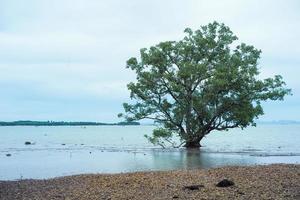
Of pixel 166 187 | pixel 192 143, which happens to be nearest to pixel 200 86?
pixel 192 143

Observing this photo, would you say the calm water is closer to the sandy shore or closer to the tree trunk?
the tree trunk

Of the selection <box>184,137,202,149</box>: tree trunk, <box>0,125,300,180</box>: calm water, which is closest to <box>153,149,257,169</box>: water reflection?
<box>0,125,300,180</box>: calm water

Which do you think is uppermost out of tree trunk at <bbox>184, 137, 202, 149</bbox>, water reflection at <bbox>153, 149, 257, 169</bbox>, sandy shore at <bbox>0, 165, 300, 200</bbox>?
tree trunk at <bbox>184, 137, 202, 149</bbox>

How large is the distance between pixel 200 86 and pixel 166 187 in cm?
3082

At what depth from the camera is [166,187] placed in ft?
64.3

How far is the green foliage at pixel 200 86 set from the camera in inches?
1903

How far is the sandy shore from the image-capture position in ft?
57.0

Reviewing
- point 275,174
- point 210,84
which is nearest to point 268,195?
point 275,174

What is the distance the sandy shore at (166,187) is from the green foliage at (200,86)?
76.7ft

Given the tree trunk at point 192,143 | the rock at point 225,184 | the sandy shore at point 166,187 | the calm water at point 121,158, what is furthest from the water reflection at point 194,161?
the rock at point 225,184

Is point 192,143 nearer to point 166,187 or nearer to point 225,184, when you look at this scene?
point 166,187

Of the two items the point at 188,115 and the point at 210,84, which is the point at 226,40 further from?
the point at 188,115

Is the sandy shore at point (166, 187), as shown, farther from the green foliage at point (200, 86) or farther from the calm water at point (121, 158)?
the green foliage at point (200, 86)

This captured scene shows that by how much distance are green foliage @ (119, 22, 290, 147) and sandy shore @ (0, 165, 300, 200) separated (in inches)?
920
